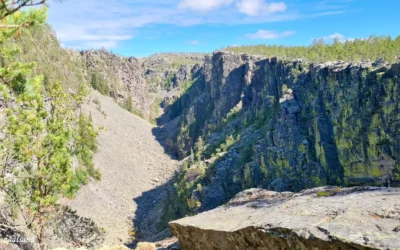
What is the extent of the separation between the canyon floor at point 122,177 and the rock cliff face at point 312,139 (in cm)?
782

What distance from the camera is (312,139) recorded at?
47.2 metres

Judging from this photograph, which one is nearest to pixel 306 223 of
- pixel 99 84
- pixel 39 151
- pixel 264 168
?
pixel 39 151

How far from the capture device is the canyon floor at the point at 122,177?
46.6 m

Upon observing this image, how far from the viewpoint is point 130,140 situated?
8619 centimetres

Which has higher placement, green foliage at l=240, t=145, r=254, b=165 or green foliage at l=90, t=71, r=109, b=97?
green foliage at l=90, t=71, r=109, b=97

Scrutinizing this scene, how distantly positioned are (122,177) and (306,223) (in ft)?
193

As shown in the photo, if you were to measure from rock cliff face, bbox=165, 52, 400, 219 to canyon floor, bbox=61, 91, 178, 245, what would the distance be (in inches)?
308

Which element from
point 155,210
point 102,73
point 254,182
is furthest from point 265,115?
point 102,73

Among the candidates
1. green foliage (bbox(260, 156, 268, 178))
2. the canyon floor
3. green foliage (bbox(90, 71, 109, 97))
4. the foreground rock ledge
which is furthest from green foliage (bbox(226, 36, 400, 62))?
green foliage (bbox(90, 71, 109, 97))

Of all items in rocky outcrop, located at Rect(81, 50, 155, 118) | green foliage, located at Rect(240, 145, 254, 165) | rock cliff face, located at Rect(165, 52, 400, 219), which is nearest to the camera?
rock cliff face, located at Rect(165, 52, 400, 219)

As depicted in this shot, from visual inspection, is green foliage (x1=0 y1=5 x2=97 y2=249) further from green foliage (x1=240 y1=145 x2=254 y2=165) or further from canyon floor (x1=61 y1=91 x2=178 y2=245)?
green foliage (x1=240 y1=145 x2=254 y2=165)

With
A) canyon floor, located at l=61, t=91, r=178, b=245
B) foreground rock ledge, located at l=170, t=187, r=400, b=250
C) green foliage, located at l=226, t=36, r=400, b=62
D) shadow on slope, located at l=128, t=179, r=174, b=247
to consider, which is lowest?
shadow on slope, located at l=128, t=179, r=174, b=247

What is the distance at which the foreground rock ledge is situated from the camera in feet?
23.0

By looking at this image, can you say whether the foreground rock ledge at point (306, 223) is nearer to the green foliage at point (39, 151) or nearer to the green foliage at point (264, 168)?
the green foliage at point (39, 151)
